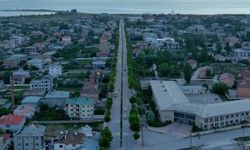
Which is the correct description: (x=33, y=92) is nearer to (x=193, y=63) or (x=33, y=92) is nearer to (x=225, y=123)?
(x=225, y=123)

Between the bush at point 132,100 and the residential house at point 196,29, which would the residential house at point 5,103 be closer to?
the bush at point 132,100

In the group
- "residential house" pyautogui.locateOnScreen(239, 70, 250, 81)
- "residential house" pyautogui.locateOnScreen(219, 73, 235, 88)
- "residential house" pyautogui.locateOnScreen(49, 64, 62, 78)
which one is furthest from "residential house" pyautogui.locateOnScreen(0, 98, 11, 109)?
"residential house" pyautogui.locateOnScreen(239, 70, 250, 81)

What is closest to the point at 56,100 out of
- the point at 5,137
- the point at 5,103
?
the point at 5,103

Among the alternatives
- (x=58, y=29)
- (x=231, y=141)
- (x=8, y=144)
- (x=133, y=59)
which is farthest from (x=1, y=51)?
(x=231, y=141)

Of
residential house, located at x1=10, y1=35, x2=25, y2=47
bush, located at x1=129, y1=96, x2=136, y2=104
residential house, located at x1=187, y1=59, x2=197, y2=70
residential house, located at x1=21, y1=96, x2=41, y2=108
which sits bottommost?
residential house, located at x1=21, y1=96, x2=41, y2=108

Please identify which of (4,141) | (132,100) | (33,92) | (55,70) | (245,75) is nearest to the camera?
(4,141)

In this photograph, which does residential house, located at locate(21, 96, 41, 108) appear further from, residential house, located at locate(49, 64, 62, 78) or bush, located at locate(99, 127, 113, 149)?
residential house, located at locate(49, 64, 62, 78)

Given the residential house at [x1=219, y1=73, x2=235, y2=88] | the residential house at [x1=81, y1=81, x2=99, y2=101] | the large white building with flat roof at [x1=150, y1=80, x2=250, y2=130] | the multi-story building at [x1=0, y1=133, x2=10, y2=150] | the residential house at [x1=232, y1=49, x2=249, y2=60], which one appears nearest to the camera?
the multi-story building at [x1=0, y1=133, x2=10, y2=150]

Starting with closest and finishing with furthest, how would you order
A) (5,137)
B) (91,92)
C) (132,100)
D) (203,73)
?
(5,137) → (132,100) → (91,92) → (203,73)
